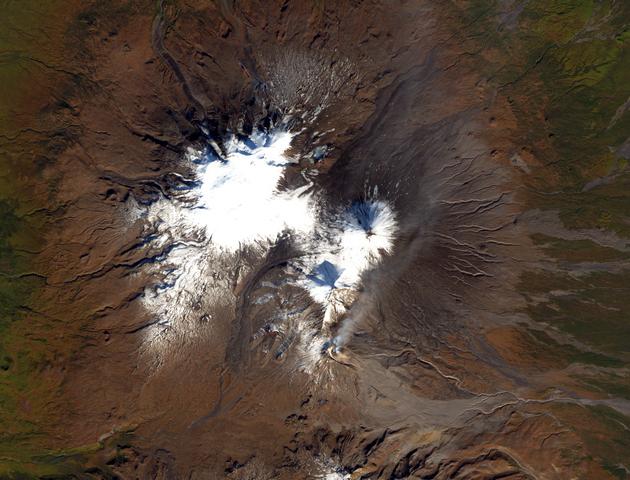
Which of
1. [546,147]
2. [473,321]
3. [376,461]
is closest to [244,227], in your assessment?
[473,321]

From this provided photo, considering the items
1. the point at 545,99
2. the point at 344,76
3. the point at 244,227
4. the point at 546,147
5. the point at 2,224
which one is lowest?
the point at 2,224

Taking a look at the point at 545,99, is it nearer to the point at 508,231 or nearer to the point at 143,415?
the point at 508,231

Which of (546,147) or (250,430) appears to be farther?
(250,430)

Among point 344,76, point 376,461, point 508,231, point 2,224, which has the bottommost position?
point 376,461

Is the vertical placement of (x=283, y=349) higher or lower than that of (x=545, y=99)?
lower

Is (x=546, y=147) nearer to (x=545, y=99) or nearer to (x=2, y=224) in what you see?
(x=545, y=99)

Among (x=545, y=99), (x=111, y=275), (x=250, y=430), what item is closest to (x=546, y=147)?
(x=545, y=99)
